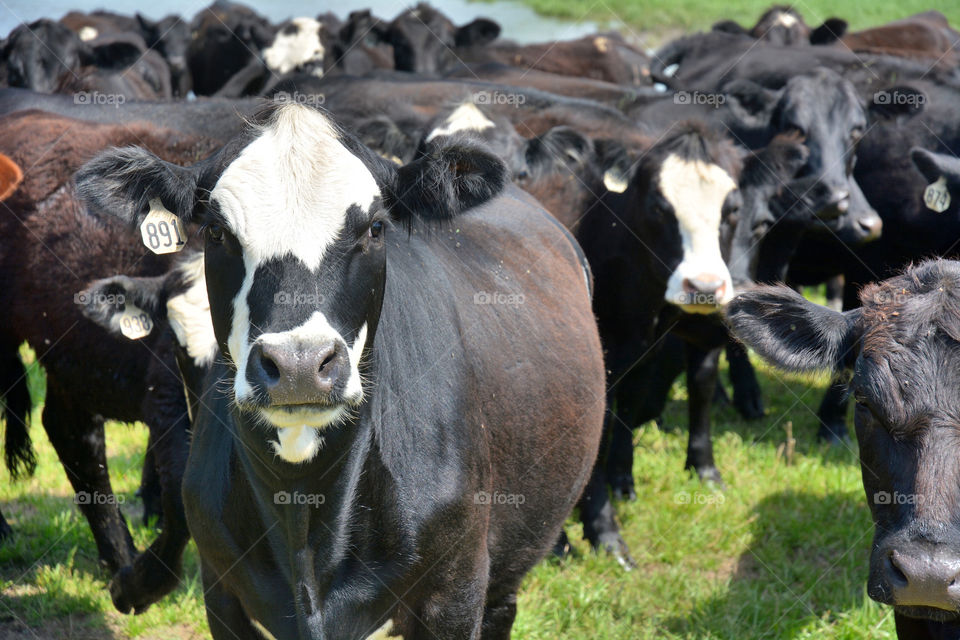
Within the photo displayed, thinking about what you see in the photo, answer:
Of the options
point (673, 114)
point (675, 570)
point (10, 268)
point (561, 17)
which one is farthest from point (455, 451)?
point (561, 17)

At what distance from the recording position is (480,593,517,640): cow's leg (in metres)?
4.33

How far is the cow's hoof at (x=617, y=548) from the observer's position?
585cm

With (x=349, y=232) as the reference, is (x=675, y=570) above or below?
below

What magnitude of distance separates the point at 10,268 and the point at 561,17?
22.4m

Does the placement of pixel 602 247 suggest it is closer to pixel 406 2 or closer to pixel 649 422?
pixel 649 422

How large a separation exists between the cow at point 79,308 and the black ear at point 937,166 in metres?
4.19

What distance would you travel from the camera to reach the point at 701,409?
700 cm

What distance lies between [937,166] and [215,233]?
4.89m

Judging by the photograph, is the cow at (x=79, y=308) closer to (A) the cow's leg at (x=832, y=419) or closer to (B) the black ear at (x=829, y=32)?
(A) the cow's leg at (x=832, y=419)

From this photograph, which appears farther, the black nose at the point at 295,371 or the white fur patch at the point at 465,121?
the white fur patch at the point at 465,121

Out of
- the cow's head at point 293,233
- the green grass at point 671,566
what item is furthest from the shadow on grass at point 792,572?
the cow's head at point 293,233

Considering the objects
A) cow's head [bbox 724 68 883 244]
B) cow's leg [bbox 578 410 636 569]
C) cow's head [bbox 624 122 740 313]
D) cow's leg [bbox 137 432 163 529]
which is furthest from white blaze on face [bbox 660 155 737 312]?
cow's leg [bbox 137 432 163 529]

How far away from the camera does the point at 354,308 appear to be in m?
2.99

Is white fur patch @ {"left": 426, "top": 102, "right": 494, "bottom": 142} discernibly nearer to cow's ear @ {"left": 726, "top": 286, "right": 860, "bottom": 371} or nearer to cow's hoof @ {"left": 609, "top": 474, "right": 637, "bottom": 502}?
cow's hoof @ {"left": 609, "top": 474, "right": 637, "bottom": 502}
